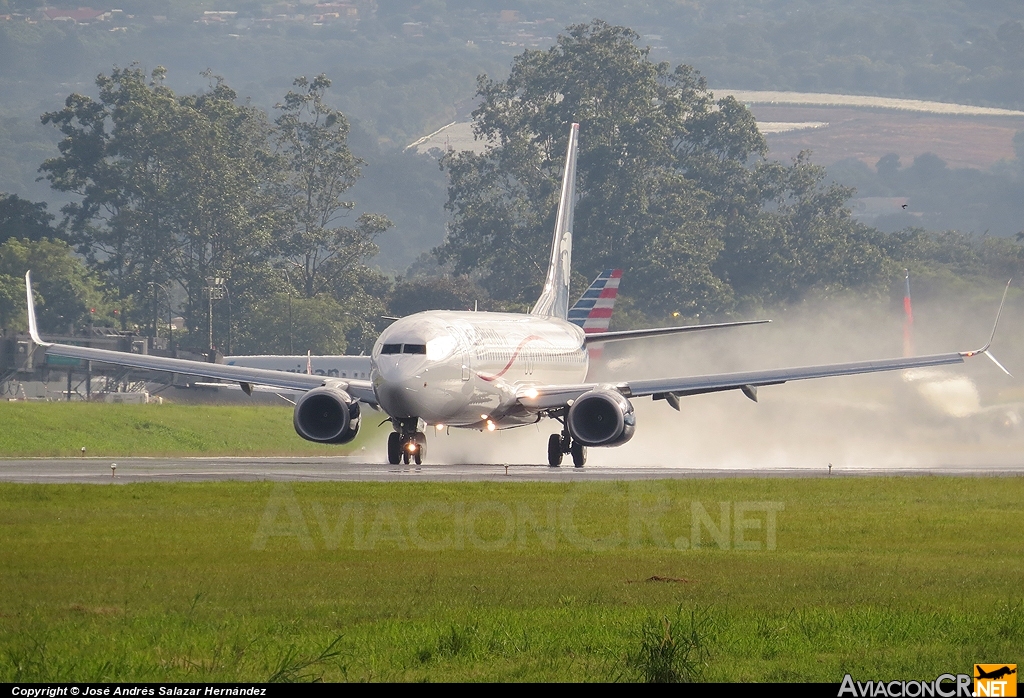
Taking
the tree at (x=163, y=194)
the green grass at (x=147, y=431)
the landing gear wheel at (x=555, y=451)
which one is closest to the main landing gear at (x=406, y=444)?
the landing gear wheel at (x=555, y=451)

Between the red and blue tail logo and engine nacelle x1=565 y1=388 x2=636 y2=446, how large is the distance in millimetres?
20168

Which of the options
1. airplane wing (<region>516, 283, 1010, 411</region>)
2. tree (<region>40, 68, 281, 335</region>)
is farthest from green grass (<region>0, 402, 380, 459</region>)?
tree (<region>40, 68, 281, 335</region>)

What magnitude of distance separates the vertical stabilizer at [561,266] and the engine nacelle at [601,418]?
15951 millimetres

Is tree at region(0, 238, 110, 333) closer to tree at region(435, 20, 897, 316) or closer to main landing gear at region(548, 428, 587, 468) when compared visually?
tree at region(435, 20, 897, 316)

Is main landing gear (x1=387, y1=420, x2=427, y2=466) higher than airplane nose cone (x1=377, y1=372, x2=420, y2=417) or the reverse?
the reverse

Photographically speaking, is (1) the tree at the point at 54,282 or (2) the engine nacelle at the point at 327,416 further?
(1) the tree at the point at 54,282

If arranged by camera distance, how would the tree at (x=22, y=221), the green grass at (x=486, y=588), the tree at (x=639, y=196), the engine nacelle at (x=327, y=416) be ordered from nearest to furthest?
the green grass at (x=486, y=588) → the engine nacelle at (x=327, y=416) → the tree at (x=22, y=221) → the tree at (x=639, y=196)

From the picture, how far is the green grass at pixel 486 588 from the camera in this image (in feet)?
52.0

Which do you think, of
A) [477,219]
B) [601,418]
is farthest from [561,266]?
[477,219]

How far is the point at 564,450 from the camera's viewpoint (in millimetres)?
51281

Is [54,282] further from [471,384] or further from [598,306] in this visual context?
[471,384]

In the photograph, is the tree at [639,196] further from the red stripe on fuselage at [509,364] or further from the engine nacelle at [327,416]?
the engine nacelle at [327,416]

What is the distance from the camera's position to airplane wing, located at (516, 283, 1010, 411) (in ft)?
165

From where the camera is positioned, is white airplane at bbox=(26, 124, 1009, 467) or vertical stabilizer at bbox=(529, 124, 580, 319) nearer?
white airplane at bbox=(26, 124, 1009, 467)
